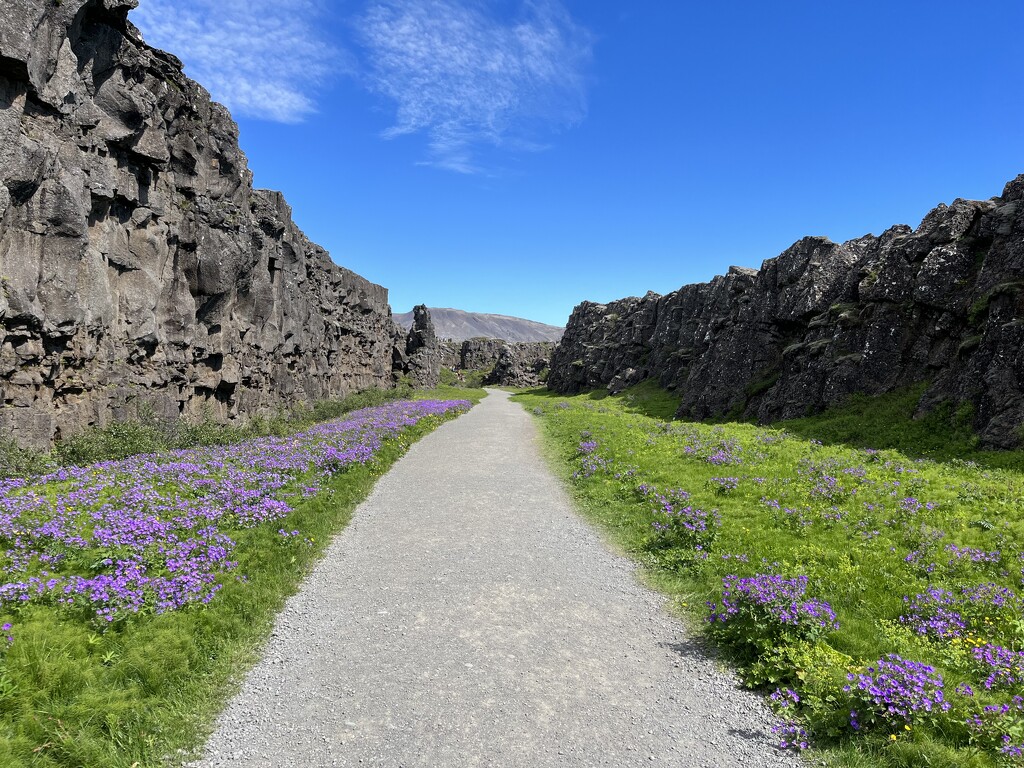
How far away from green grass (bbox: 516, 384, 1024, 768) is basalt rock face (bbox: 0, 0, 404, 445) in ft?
63.3

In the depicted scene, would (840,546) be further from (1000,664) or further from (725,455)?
(725,455)

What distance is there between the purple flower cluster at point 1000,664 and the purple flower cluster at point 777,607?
167 centimetres

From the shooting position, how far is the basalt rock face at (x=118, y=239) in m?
15.8

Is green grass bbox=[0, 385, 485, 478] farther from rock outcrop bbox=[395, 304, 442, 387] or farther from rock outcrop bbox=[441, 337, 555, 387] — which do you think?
rock outcrop bbox=[441, 337, 555, 387]

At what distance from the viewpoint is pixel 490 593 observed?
9.36 m

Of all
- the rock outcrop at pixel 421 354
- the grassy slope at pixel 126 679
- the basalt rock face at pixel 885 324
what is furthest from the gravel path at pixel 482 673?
the rock outcrop at pixel 421 354

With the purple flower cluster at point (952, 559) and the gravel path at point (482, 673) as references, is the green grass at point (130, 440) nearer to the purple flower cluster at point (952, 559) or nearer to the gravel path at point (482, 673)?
the gravel path at point (482, 673)

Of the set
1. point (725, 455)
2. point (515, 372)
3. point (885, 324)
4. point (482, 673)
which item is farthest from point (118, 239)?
point (515, 372)

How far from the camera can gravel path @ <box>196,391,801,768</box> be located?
5.61 metres

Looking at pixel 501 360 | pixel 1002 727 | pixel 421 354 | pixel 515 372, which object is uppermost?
pixel 501 360

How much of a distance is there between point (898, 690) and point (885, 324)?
30683mm

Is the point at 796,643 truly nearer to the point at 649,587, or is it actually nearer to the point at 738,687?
the point at 738,687

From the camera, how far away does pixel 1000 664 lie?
6449mm

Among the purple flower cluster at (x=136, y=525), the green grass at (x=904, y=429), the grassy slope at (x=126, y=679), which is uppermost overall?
the green grass at (x=904, y=429)
